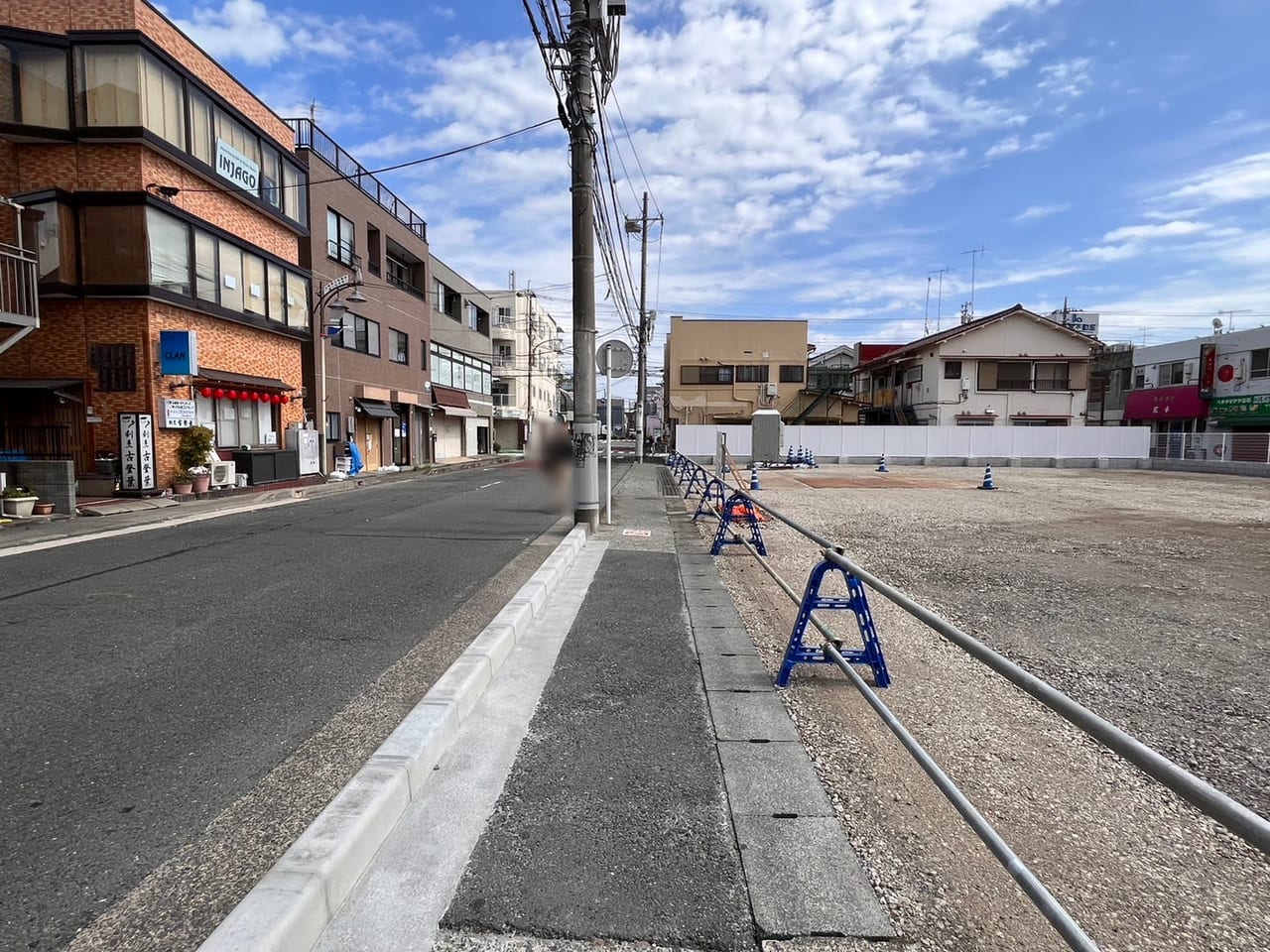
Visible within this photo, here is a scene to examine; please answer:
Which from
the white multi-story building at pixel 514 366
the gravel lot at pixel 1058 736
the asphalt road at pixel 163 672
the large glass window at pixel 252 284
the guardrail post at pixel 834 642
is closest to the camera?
the gravel lot at pixel 1058 736

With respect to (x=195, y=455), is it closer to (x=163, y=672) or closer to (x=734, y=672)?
(x=163, y=672)

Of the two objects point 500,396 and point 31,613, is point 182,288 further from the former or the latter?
point 500,396

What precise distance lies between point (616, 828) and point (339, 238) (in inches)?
1083

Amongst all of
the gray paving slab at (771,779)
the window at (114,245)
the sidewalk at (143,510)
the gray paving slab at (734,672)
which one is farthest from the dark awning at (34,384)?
the gray paving slab at (771,779)

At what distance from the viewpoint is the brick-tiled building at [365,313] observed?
22.9m

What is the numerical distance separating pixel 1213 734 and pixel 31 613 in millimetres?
8745

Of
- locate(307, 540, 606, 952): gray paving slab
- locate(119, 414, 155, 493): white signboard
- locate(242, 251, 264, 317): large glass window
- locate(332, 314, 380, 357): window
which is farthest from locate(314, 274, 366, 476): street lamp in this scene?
locate(307, 540, 606, 952): gray paving slab

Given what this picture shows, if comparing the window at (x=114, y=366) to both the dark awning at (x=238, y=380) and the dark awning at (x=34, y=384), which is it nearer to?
the dark awning at (x=34, y=384)

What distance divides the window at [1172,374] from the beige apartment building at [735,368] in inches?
836

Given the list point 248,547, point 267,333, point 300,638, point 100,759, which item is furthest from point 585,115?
point 267,333

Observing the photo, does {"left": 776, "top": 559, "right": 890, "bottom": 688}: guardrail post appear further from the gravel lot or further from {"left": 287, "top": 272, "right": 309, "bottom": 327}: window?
{"left": 287, "top": 272, "right": 309, "bottom": 327}: window

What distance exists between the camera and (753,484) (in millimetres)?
17703

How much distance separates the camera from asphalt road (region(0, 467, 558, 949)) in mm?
2607

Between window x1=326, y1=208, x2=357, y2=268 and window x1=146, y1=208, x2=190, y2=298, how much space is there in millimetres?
8498
